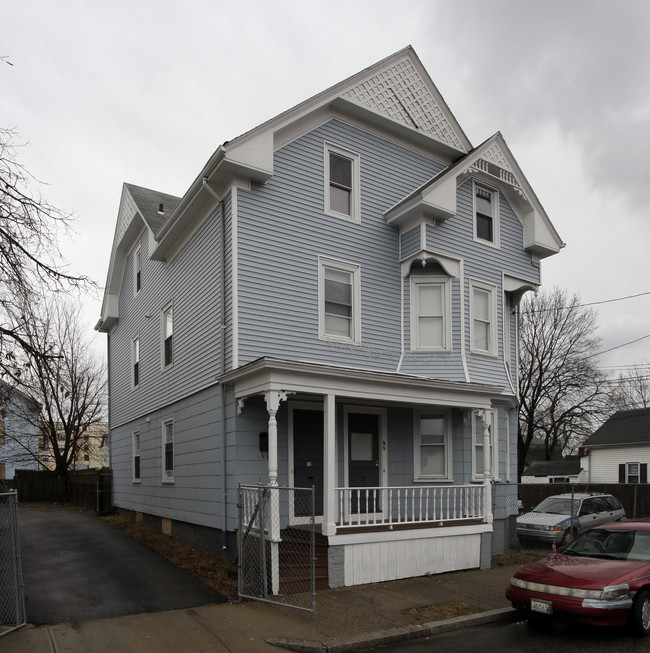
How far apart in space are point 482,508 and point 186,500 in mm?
6387

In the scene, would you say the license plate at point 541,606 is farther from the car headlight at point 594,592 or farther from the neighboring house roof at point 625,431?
the neighboring house roof at point 625,431

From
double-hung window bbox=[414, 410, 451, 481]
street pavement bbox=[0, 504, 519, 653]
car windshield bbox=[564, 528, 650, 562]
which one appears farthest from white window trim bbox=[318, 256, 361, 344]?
car windshield bbox=[564, 528, 650, 562]

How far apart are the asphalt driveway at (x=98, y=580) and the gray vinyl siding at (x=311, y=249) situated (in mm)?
4090

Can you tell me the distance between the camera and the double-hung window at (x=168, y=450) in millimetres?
15194

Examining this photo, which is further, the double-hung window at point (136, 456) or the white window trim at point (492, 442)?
the double-hung window at point (136, 456)

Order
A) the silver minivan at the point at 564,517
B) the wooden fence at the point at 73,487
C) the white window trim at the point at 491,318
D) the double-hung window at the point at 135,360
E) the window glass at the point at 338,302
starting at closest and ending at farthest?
the window glass at the point at 338,302
the white window trim at the point at 491,318
the silver minivan at the point at 564,517
the double-hung window at the point at 135,360
the wooden fence at the point at 73,487

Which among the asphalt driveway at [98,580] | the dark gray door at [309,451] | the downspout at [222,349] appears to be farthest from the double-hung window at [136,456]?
the dark gray door at [309,451]

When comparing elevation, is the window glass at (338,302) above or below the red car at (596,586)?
above

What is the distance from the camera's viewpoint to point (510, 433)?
15328 millimetres

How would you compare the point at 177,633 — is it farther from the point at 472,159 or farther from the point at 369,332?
the point at 472,159

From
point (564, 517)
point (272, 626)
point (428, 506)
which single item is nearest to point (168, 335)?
point (428, 506)

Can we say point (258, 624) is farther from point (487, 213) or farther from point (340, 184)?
point (487, 213)

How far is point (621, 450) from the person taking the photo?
31.8m

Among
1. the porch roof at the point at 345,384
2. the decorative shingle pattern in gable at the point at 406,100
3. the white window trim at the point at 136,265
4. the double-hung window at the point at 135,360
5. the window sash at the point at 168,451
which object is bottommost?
the window sash at the point at 168,451
